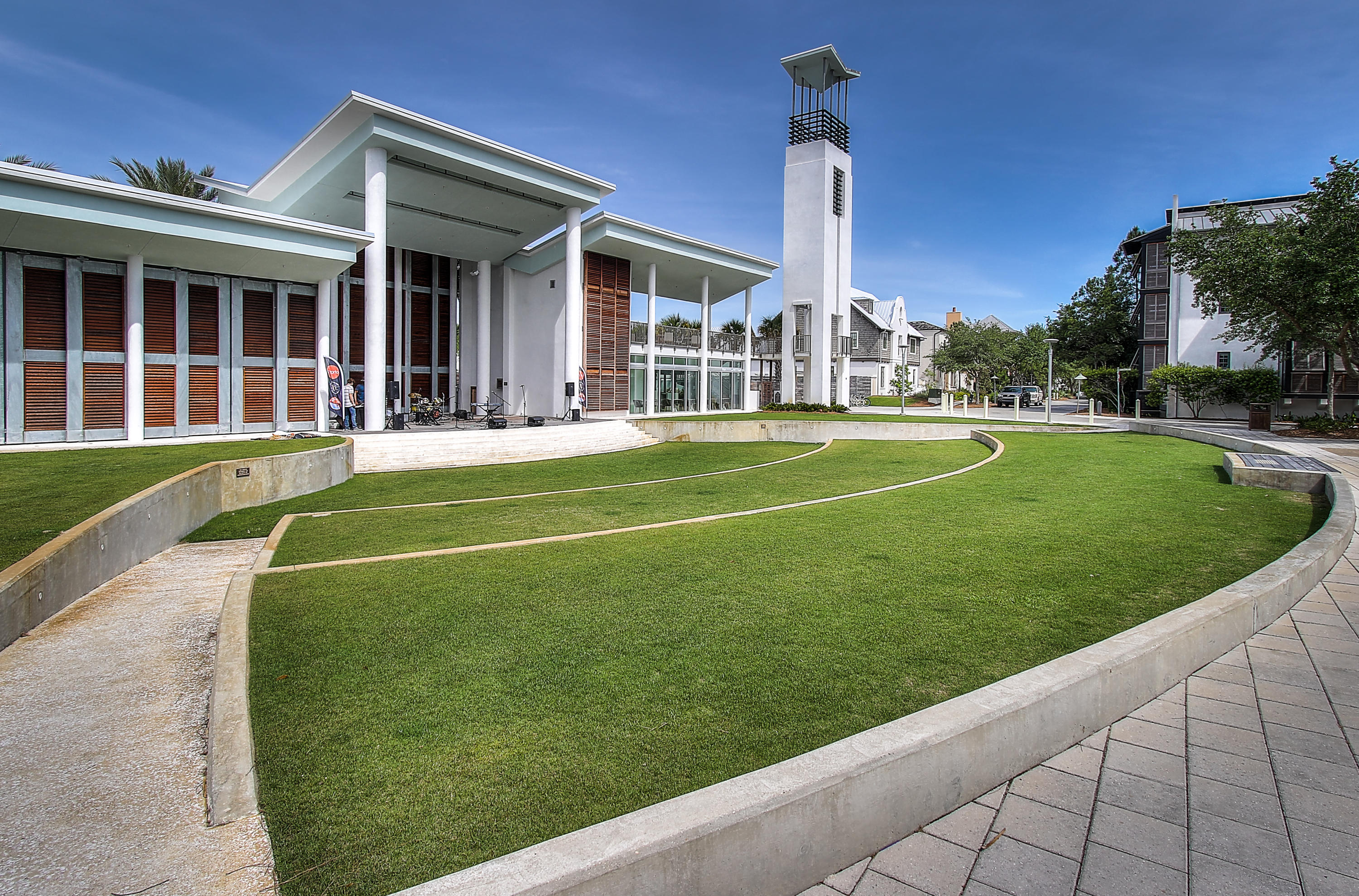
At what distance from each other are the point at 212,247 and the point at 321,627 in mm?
17145

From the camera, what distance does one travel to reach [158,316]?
1891 cm

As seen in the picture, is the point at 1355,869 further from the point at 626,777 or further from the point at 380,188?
the point at 380,188

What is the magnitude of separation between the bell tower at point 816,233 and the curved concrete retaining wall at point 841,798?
38.5 meters

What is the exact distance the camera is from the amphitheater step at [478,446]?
1736cm

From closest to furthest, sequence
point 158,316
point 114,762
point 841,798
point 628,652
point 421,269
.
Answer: point 841,798, point 114,762, point 628,652, point 158,316, point 421,269

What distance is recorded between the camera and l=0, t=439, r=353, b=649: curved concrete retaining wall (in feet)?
17.7

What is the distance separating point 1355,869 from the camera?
106 inches

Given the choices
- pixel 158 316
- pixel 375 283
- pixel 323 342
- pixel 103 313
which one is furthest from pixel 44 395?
pixel 375 283

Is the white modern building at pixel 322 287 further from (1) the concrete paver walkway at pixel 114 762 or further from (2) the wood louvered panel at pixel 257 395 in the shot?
(1) the concrete paver walkway at pixel 114 762

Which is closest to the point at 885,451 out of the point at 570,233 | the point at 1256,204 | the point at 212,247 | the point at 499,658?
the point at 570,233

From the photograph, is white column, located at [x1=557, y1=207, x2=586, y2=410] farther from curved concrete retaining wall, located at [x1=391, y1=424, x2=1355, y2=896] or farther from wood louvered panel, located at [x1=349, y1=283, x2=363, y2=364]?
curved concrete retaining wall, located at [x1=391, y1=424, x2=1355, y2=896]

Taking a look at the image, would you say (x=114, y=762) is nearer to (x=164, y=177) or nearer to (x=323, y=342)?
(x=323, y=342)

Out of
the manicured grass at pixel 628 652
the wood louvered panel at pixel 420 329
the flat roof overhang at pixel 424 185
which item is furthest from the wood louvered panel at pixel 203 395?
the manicured grass at pixel 628 652

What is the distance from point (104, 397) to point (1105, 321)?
5920cm
